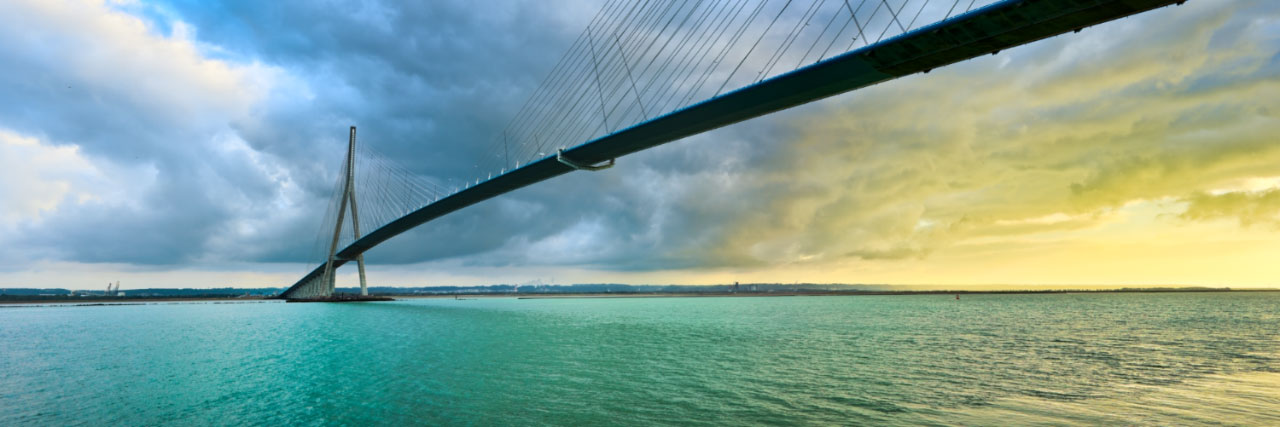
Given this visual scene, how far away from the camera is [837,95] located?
25.9 metres


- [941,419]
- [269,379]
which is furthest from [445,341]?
[941,419]

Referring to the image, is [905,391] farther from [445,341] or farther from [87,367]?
[87,367]

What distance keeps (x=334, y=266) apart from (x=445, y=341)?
77079 mm

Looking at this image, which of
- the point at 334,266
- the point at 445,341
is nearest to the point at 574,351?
the point at 445,341

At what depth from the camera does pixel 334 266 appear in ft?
325

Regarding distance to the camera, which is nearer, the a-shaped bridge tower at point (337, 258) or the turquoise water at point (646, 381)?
the turquoise water at point (646, 381)

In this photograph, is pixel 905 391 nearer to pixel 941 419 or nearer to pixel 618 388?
pixel 941 419

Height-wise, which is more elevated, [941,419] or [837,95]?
[837,95]

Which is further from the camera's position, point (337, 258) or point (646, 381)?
point (337, 258)

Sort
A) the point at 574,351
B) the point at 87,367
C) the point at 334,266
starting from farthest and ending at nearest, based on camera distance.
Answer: the point at 334,266
the point at 574,351
the point at 87,367

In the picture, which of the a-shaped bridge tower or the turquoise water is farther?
the a-shaped bridge tower

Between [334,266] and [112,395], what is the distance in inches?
3512

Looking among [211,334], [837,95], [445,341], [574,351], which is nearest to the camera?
[837,95]

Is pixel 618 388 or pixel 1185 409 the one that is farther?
pixel 618 388
